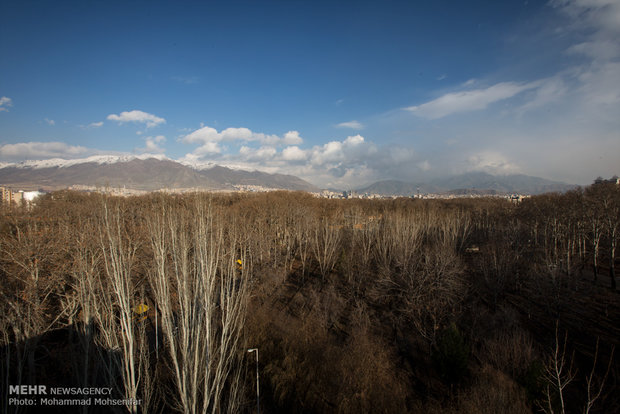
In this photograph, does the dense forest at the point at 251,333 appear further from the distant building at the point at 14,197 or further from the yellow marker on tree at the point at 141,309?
the distant building at the point at 14,197

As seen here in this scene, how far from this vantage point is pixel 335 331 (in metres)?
19.6

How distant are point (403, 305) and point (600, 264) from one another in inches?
1225

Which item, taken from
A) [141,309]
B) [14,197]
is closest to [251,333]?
[141,309]

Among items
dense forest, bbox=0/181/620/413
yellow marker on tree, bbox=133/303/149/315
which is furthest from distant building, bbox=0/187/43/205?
yellow marker on tree, bbox=133/303/149/315

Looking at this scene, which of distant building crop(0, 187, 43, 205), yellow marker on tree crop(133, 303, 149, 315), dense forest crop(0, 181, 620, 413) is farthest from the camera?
distant building crop(0, 187, 43, 205)

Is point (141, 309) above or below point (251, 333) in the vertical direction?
above

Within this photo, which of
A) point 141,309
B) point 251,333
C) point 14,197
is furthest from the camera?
point 14,197

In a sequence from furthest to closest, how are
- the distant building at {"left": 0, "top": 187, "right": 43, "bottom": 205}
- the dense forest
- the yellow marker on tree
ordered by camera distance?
the distant building at {"left": 0, "top": 187, "right": 43, "bottom": 205} → the yellow marker on tree → the dense forest

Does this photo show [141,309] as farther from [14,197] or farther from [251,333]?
[14,197]

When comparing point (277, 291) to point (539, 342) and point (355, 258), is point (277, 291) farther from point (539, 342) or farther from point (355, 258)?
point (539, 342)

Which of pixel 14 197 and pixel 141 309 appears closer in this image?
pixel 141 309

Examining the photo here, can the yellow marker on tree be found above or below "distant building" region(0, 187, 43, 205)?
below

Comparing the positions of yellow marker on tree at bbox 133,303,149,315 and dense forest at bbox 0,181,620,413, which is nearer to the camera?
dense forest at bbox 0,181,620,413

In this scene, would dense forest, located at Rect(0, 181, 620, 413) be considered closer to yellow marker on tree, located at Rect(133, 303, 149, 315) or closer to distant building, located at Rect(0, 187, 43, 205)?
yellow marker on tree, located at Rect(133, 303, 149, 315)
